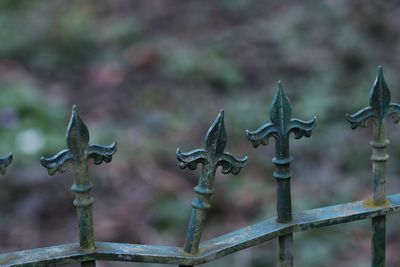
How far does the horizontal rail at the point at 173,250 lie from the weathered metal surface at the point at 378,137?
77 millimetres

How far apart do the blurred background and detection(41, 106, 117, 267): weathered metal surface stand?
80.3 inches

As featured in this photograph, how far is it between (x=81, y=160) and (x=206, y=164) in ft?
0.77

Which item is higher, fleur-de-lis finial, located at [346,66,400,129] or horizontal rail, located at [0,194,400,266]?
fleur-de-lis finial, located at [346,66,400,129]

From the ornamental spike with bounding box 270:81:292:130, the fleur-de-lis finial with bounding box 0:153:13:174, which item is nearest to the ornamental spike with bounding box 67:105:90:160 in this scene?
the fleur-de-lis finial with bounding box 0:153:13:174

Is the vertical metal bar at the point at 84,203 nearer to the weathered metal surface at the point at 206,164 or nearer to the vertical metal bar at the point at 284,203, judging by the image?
the weathered metal surface at the point at 206,164

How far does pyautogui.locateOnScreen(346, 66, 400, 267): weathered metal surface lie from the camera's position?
4.55ft

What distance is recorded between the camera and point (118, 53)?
6.66 metres

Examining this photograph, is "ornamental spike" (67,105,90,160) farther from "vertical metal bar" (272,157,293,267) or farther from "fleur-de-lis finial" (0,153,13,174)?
"vertical metal bar" (272,157,293,267)

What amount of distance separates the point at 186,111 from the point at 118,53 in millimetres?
1641

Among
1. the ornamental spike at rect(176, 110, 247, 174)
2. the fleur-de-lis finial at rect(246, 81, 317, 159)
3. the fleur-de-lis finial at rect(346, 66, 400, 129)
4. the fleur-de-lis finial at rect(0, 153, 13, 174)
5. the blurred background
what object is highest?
the blurred background

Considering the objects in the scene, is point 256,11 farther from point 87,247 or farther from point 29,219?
point 87,247

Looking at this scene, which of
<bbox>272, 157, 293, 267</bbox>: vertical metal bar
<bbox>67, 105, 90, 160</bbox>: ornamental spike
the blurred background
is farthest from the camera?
the blurred background

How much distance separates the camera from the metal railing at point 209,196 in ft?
4.12

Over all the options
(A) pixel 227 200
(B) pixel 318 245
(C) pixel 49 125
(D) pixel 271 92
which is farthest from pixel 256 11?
(B) pixel 318 245
